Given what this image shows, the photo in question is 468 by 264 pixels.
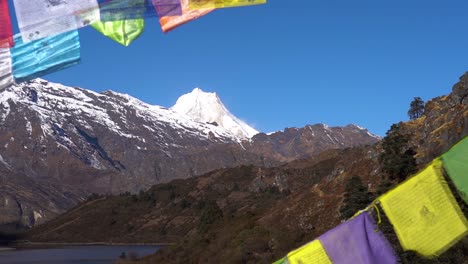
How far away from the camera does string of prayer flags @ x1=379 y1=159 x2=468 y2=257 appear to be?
326 inches

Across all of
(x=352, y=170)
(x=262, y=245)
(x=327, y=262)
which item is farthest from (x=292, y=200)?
(x=327, y=262)

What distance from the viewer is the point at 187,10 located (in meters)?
6.41

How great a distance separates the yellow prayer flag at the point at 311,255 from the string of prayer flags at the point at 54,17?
15.0 feet

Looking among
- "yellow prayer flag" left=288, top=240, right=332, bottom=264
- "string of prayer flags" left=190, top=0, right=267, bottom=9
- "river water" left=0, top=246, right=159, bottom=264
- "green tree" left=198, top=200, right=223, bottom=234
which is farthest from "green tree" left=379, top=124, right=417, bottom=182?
"river water" left=0, top=246, right=159, bottom=264

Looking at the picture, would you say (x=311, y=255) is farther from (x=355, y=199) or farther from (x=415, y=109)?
(x=415, y=109)

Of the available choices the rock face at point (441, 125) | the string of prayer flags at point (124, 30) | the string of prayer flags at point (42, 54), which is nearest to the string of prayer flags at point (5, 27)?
the string of prayer flags at point (42, 54)

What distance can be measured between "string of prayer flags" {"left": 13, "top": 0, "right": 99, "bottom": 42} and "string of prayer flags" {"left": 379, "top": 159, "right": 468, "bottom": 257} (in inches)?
179

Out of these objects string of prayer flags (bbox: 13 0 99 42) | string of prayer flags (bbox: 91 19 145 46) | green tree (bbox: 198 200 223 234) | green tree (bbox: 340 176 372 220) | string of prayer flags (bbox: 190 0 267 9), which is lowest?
string of prayer flags (bbox: 190 0 267 9)

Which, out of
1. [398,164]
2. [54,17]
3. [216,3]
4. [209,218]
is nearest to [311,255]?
[216,3]

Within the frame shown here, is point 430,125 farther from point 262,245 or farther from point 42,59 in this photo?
point 42,59

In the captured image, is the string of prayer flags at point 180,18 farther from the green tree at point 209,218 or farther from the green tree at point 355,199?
the green tree at point 209,218

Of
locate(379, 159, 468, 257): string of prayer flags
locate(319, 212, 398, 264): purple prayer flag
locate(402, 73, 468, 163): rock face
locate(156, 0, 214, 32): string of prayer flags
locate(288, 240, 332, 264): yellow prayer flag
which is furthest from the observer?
locate(402, 73, 468, 163): rock face

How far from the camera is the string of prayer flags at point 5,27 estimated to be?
6071 millimetres

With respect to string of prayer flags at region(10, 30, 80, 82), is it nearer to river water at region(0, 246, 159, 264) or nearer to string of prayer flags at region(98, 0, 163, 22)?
string of prayer flags at region(98, 0, 163, 22)
